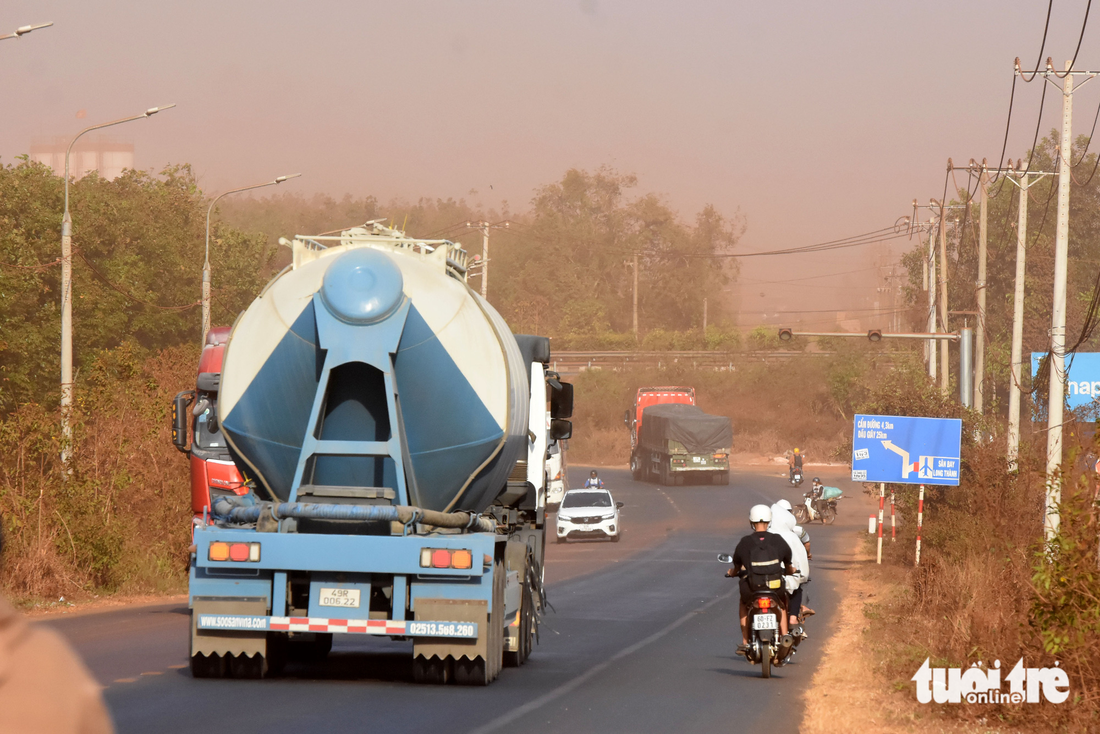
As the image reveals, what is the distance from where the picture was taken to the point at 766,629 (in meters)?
13.7

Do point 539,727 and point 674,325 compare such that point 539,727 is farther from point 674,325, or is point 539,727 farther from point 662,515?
point 674,325

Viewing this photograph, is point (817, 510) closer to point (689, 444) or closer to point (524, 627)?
point (689, 444)

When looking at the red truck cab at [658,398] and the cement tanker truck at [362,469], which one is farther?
the red truck cab at [658,398]

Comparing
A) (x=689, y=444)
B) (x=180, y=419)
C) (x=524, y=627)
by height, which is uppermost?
(x=180, y=419)

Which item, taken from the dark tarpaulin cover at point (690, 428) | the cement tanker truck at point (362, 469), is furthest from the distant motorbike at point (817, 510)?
the cement tanker truck at point (362, 469)

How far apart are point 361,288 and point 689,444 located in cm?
5384

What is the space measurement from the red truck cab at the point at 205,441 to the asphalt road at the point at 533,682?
5.85 ft

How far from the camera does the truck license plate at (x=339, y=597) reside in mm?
11617

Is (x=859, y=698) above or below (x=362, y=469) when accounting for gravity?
below

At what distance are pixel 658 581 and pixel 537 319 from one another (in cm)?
9912

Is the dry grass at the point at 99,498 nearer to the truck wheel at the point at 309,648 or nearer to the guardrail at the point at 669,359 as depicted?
the truck wheel at the point at 309,648

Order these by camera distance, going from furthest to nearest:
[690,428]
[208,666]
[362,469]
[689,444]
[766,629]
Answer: [689,444] → [690,428] → [766,629] → [362,469] → [208,666]

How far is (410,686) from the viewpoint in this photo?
12281mm

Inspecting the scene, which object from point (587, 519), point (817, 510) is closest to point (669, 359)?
point (817, 510)
